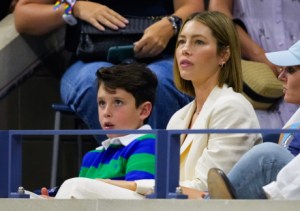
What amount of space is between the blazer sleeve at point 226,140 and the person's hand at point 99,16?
5.55 feet

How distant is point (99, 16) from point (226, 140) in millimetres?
2029

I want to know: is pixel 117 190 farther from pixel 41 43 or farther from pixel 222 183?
pixel 41 43

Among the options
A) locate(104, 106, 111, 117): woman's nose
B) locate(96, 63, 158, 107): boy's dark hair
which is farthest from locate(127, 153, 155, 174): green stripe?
locate(96, 63, 158, 107): boy's dark hair

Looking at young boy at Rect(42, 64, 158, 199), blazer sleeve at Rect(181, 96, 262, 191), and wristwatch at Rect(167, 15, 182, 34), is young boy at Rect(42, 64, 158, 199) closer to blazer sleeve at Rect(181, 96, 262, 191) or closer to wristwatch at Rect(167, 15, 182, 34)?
blazer sleeve at Rect(181, 96, 262, 191)

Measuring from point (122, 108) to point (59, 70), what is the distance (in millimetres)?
2455

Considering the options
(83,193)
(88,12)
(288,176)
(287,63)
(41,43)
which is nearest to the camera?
(288,176)

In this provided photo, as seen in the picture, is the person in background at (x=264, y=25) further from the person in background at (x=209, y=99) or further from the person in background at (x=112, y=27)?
the person in background at (x=209, y=99)

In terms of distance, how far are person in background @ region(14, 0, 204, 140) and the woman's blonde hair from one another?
0.98 m

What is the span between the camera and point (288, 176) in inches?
256

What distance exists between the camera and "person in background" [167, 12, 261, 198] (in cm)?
723

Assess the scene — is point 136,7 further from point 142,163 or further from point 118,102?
point 142,163

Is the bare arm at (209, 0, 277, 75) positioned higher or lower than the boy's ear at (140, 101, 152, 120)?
higher

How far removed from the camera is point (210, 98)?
24.8 ft

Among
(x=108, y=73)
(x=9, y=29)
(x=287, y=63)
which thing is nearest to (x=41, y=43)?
(x=9, y=29)
